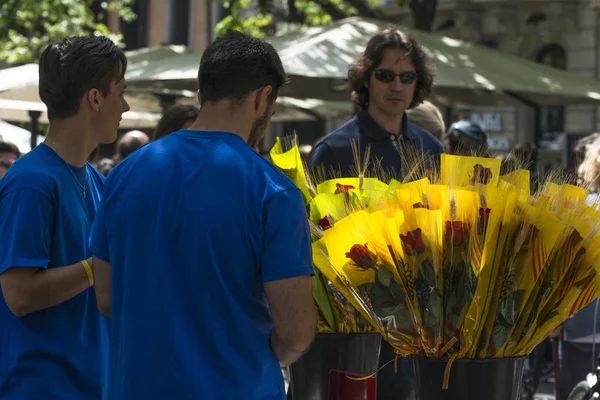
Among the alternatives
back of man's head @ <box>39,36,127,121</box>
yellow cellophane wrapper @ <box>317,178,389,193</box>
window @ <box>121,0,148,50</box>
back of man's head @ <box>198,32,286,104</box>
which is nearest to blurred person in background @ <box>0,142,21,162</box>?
back of man's head @ <box>39,36,127,121</box>

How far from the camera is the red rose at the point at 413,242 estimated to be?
2730 mm

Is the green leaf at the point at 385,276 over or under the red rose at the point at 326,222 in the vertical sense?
under

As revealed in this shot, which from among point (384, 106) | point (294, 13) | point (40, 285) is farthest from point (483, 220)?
point (294, 13)

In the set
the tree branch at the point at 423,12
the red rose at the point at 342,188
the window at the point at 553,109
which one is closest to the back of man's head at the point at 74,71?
the red rose at the point at 342,188

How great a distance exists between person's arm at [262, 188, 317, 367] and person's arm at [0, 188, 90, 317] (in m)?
0.78

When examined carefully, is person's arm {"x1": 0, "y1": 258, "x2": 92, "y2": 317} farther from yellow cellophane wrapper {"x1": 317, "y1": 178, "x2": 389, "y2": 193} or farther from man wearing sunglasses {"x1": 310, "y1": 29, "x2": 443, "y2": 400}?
man wearing sunglasses {"x1": 310, "y1": 29, "x2": 443, "y2": 400}

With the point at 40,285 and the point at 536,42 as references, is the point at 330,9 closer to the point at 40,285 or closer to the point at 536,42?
the point at 536,42

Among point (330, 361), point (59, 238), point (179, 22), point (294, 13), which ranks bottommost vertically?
point (330, 361)

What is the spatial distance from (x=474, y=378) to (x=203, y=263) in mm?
669

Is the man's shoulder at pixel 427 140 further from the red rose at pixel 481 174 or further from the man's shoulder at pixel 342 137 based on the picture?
the red rose at pixel 481 174

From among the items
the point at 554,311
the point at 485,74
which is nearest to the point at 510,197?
the point at 554,311

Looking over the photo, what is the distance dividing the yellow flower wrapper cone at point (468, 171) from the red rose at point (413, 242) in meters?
0.16

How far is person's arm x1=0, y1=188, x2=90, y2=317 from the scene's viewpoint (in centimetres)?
323

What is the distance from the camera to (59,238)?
3.34 meters
